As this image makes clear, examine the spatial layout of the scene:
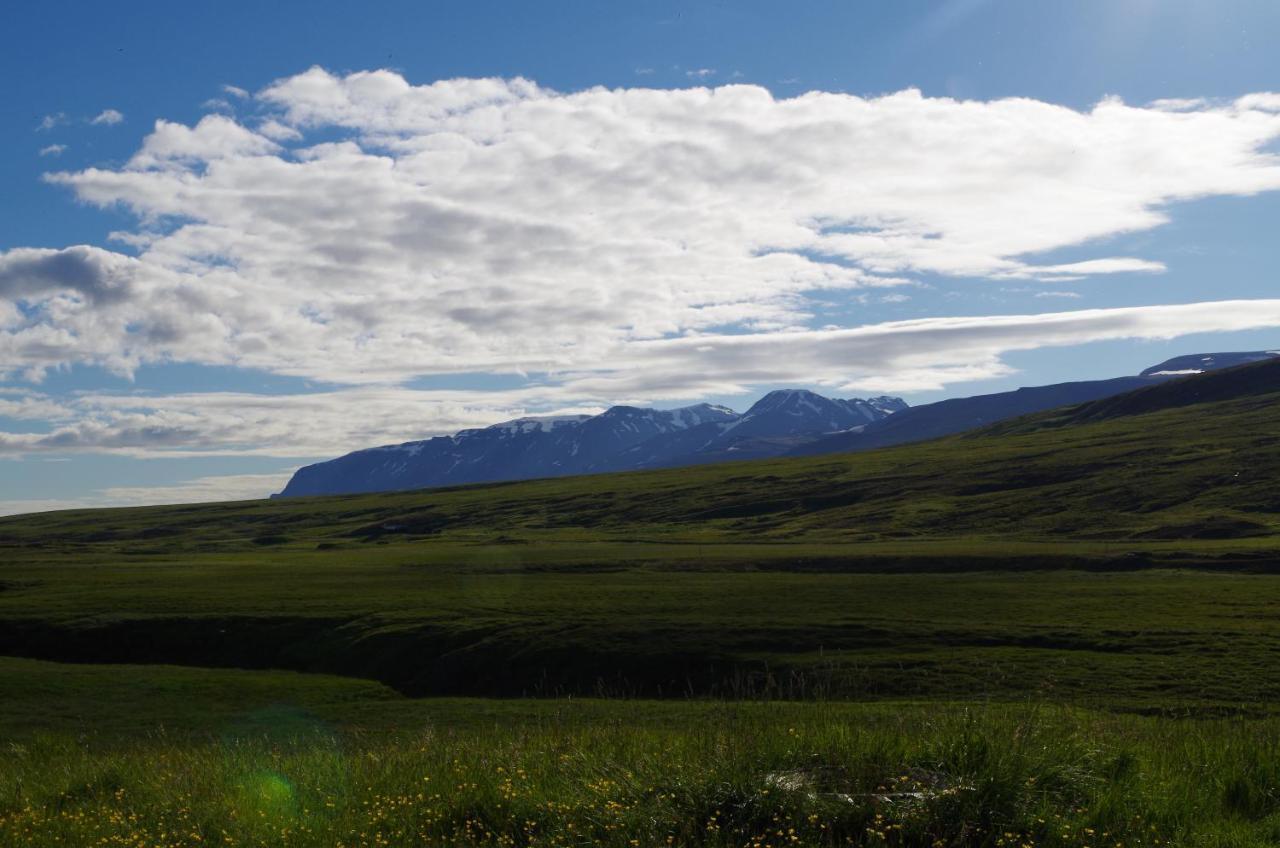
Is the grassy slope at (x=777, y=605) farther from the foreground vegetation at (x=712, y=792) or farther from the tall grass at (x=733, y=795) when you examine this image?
the tall grass at (x=733, y=795)

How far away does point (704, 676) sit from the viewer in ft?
165

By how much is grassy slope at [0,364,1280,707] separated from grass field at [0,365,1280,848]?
0.39m

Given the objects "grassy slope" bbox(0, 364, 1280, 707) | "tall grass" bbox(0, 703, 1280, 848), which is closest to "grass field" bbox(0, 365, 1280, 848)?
"tall grass" bbox(0, 703, 1280, 848)

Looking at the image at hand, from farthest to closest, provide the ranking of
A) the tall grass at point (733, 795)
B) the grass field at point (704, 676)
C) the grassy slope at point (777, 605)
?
the grassy slope at point (777, 605)
the grass field at point (704, 676)
the tall grass at point (733, 795)

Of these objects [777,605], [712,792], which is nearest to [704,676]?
[777,605]

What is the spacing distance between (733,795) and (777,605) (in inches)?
2291

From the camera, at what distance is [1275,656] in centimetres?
4578

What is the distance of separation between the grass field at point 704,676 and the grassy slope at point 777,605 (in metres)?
0.39

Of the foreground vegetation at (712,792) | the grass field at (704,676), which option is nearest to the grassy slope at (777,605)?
the grass field at (704,676)

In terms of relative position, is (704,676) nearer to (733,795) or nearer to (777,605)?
(777,605)

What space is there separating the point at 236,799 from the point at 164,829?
31.6 inches

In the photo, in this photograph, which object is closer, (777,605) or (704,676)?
(704,676)

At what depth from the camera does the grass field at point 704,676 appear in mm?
10188

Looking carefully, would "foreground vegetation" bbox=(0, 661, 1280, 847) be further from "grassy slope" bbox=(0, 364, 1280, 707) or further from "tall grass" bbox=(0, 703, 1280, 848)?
"grassy slope" bbox=(0, 364, 1280, 707)
